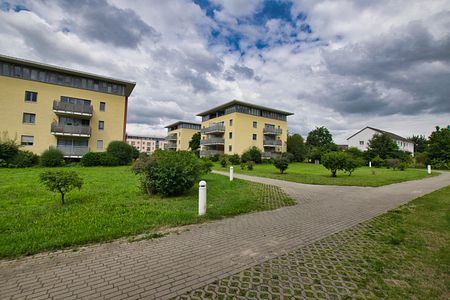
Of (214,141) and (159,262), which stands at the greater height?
(214,141)

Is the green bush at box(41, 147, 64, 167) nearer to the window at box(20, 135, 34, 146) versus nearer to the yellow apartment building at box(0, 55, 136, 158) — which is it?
the yellow apartment building at box(0, 55, 136, 158)

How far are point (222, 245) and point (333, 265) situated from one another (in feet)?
6.49

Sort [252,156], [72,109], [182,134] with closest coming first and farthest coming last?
[72,109] < [252,156] < [182,134]

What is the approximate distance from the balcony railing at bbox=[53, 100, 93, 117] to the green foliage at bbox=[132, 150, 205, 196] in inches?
944

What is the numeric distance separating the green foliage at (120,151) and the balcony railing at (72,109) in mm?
5549

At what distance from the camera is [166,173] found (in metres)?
8.53

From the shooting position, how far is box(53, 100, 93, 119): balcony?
25.9 m

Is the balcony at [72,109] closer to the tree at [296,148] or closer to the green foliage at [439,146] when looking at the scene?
the tree at [296,148]

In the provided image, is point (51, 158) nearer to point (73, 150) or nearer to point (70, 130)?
point (73, 150)

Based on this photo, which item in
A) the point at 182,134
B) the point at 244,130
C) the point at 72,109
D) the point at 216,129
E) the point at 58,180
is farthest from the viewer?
the point at 182,134

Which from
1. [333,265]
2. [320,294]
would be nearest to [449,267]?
[333,265]

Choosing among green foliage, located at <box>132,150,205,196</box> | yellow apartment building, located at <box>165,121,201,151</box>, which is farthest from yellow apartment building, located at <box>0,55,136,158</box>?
yellow apartment building, located at <box>165,121,201,151</box>

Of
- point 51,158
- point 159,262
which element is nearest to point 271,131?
point 51,158

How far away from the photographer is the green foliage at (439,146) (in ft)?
112
